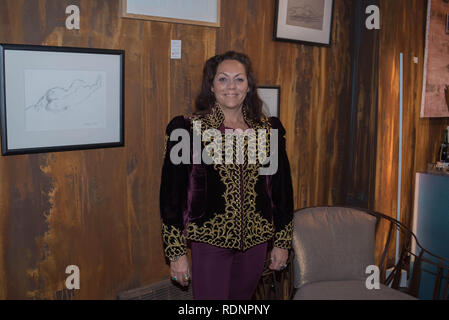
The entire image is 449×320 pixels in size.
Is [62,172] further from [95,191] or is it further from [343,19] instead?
[343,19]

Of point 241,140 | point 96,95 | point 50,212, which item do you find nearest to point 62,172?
point 50,212

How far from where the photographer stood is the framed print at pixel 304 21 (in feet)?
8.59

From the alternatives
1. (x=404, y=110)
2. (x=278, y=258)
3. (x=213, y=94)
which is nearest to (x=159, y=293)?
(x=278, y=258)

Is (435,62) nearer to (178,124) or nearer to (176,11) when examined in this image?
(176,11)

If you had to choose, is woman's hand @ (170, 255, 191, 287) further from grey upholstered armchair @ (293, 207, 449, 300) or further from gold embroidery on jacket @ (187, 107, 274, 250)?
grey upholstered armchair @ (293, 207, 449, 300)

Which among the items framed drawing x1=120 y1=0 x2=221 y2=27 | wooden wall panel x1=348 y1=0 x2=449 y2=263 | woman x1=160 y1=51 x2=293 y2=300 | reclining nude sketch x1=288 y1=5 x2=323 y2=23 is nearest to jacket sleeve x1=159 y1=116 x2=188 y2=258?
woman x1=160 y1=51 x2=293 y2=300

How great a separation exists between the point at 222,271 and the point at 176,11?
52.5 inches

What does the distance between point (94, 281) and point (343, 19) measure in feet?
7.80

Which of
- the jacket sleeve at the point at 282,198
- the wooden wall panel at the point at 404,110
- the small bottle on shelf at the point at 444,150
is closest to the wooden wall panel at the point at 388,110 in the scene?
the wooden wall panel at the point at 404,110

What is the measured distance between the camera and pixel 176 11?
7.14 feet

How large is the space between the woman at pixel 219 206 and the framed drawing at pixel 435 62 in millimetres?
1986

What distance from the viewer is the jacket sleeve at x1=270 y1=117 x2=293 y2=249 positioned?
1.97 meters

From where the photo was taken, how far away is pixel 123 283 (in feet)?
7.25

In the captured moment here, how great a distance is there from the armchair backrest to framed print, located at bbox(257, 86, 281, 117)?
2.45ft
